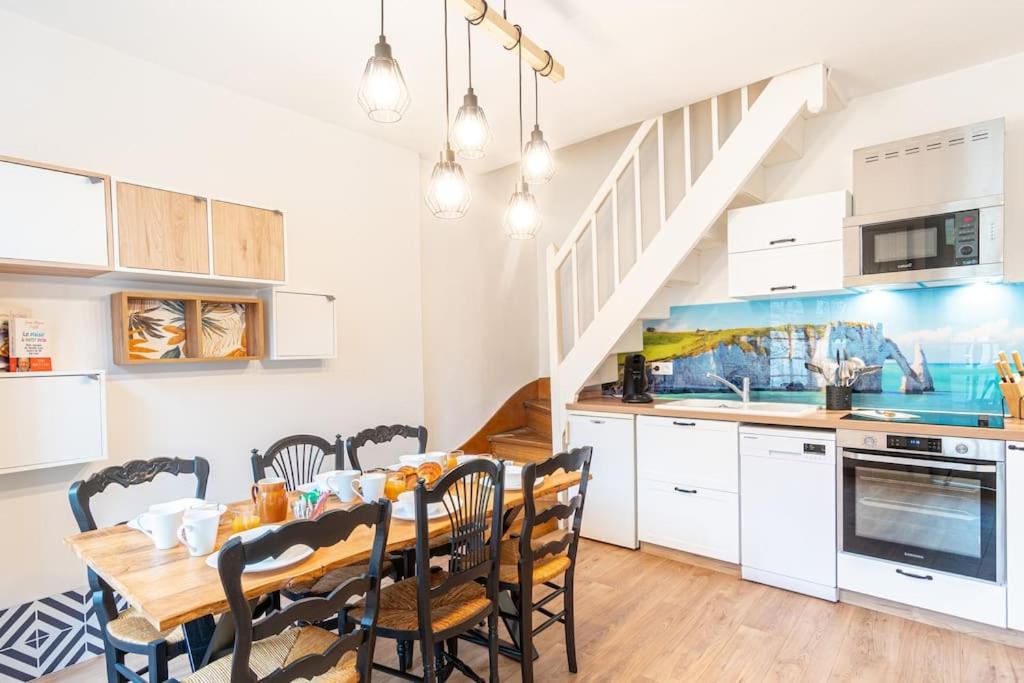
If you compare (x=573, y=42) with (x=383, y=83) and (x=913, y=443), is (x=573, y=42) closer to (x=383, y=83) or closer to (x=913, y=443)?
(x=383, y=83)

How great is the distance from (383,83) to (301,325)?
→ 1.77 metres

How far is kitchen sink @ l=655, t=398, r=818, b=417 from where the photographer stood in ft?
10.4

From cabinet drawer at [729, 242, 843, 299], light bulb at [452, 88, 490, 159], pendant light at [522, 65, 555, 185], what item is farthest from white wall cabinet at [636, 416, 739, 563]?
light bulb at [452, 88, 490, 159]

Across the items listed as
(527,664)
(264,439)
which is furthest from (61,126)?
(527,664)

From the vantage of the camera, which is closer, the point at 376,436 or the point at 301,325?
the point at 376,436

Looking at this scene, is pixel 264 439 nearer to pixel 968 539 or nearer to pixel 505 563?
pixel 505 563

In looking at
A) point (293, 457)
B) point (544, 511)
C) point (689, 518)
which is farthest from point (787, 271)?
point (293, 457)

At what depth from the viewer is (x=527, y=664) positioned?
203 cm

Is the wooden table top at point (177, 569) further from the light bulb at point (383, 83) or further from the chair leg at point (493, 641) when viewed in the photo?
the light bulb at point (383, 83)

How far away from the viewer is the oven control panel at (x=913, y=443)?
245 cm

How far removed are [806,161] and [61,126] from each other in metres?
3.92

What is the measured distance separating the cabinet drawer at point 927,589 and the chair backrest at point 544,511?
4.94 ft

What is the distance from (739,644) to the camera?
2414mm

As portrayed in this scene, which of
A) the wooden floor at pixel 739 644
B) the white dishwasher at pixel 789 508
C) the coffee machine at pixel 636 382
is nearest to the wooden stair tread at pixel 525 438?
the coffee machine at pixel 636 382
